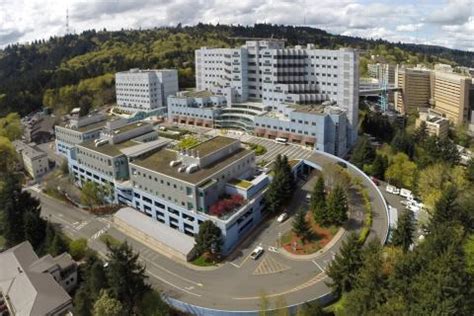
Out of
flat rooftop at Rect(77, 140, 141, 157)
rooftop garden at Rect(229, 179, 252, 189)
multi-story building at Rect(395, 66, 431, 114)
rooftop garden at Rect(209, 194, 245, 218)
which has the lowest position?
rooftop garden at Rect(209, 194, 245, 218)

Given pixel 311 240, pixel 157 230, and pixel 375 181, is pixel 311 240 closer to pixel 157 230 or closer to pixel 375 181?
pixel 157 230

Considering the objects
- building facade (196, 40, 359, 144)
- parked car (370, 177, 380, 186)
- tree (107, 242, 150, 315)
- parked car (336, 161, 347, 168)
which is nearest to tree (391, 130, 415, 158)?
building facade (196, 40, 359, 144)

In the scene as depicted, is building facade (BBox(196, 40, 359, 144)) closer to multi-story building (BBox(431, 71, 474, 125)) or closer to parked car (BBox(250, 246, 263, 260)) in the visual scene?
parked car (BBox(250, 246, 263, 260))

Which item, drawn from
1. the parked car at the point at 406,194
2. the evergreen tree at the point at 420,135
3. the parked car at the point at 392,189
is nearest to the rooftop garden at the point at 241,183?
the parked car at the point at 392,189

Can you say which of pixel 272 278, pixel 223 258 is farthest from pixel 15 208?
pixel 272 278

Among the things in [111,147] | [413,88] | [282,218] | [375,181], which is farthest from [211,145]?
[413,88]

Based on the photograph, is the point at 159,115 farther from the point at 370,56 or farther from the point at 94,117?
the point at 370,56
